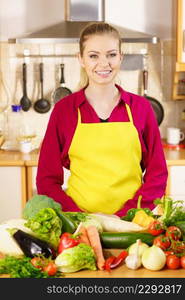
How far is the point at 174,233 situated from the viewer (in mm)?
1725

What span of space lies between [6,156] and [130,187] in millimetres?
1612

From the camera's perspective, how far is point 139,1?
4.10 metres

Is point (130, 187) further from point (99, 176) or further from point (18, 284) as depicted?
point (18, 284)

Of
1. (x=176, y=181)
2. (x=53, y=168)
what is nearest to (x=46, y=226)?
(x=53, y=168)

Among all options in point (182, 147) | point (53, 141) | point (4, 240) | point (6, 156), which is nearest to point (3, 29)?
point (6, 156)

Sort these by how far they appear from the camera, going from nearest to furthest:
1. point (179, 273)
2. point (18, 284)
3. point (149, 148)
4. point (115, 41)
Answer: point (18, 284) < point (179, 273) < point (115, 41) < point (149, 148)

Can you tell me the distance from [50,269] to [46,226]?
0.18 metres

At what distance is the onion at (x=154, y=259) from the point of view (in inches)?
63.0

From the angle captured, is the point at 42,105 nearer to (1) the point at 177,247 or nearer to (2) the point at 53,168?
(2) the point at 53,168

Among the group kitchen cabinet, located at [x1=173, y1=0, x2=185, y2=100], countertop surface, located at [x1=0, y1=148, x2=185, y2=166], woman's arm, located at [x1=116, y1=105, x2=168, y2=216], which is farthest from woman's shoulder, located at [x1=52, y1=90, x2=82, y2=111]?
kitchen cabinet, located at [x1=173, y1=0, x2=185, y2=100]

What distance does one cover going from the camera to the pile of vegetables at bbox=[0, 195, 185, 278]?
1592 millimetres

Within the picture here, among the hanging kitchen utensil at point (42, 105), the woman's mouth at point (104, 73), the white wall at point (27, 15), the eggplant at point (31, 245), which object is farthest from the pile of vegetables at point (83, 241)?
the white wall at point (27, 15)

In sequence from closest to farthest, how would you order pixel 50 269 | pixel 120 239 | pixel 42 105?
pixel 50 269, pixel 120 239, pixel 42 105

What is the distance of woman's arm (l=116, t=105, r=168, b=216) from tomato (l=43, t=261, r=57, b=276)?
719 mm
